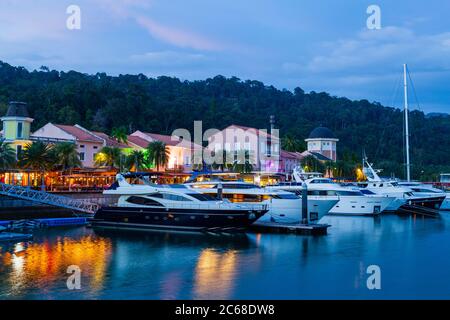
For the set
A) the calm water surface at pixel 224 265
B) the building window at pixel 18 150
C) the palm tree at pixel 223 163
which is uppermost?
the building window at pixel 18 150

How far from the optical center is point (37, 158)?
58.3 m

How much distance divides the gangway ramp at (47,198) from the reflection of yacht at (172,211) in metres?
6.64

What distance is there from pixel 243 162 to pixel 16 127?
33342mm

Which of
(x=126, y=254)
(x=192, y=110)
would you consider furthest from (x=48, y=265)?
(x=192, y=110)

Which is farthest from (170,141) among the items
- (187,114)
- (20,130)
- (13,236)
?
(13,236)

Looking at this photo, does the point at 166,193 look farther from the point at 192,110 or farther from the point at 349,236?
the point at 192,110

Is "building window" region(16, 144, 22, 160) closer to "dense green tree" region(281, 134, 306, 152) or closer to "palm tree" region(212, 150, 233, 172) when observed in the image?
"palm tree" region(212, 150, 233, 172)

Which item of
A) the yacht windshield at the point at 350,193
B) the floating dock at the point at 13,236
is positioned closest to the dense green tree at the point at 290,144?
the yacht windshield at the point at 350,193

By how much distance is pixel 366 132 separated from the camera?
160m

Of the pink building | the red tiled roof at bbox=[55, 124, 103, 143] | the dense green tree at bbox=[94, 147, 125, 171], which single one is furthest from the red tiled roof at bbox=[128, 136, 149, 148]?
the dense green tree at bbox=[94, 147, 125, 171]

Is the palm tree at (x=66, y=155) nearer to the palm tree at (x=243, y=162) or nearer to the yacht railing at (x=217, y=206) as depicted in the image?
the yacht railing at (x=217, y=206)

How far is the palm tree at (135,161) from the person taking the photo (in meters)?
69.5

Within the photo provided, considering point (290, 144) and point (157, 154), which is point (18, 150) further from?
point (290, 144)
